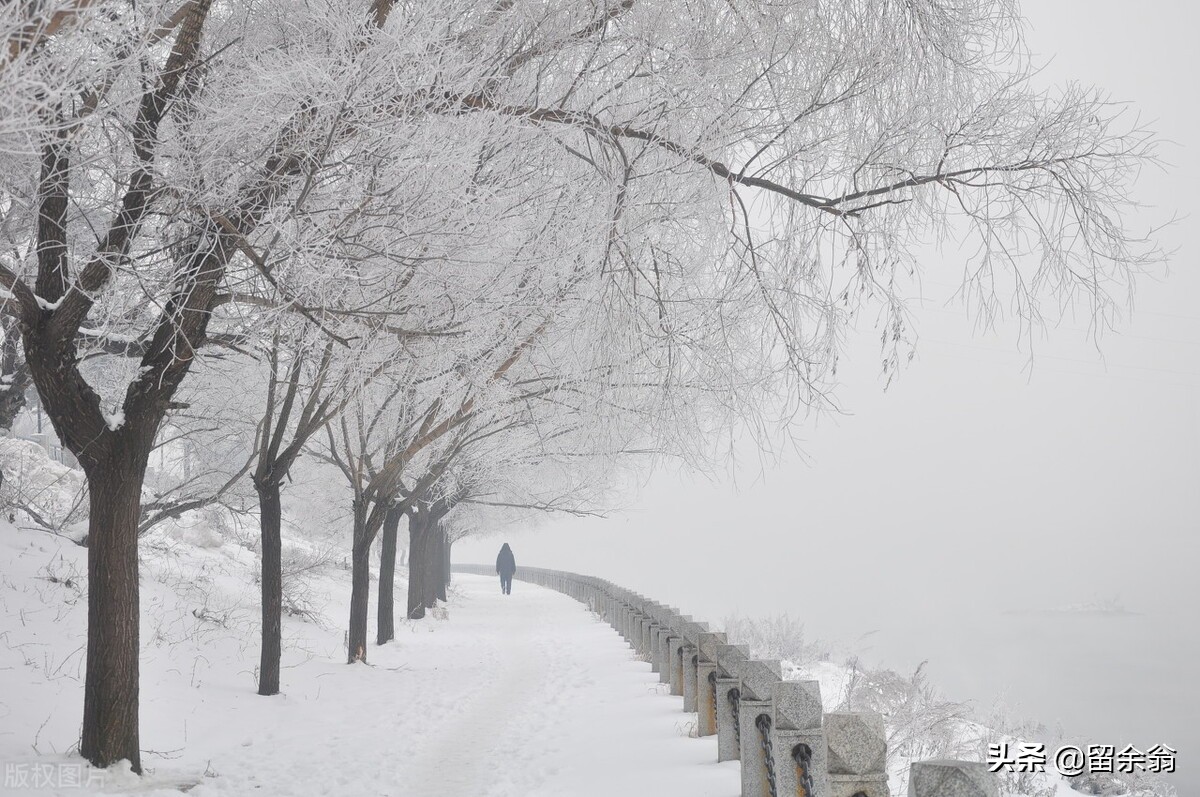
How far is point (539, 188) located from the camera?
6.80m

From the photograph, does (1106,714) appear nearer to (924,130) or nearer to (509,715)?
(509,715)

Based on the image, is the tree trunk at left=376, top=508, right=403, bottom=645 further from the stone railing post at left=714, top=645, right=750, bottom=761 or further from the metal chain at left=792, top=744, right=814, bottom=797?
the metal chain at left=792, top=744, right=814, bottom=797

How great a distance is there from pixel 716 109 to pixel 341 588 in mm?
19867

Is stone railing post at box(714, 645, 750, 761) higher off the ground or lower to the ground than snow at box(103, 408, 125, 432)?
lower

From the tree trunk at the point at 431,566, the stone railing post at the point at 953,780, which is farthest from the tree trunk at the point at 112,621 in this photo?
the tree trunk at the point at 431,566

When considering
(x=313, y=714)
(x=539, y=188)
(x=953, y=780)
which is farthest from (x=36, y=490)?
(x=953, y=780)

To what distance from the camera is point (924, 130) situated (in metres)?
6.07

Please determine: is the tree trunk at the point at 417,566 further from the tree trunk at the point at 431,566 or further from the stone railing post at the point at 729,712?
the stone railing post at the point at 729,712

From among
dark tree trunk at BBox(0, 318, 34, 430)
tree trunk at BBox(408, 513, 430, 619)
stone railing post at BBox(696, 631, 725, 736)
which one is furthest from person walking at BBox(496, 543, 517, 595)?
stone railing post at BBox(696, 631, 725, 736)

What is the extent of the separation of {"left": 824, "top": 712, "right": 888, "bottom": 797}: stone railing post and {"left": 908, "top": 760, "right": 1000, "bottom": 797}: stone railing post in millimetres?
1158

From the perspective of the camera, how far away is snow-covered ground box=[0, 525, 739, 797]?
614 centimetres

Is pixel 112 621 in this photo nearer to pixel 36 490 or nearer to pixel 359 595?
pixel 359 595

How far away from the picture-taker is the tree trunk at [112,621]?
5758mm

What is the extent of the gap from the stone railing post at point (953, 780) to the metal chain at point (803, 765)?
1644 mm
